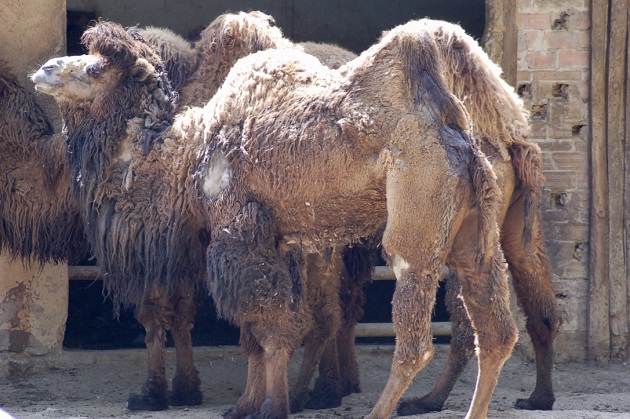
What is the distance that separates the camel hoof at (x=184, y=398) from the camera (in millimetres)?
6016

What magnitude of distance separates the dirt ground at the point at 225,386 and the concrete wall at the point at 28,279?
0.17 m

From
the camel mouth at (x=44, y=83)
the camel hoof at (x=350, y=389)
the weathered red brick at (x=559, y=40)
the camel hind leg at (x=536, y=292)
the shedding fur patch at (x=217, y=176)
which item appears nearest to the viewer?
the shedding fur patch at (x=217, y=176)

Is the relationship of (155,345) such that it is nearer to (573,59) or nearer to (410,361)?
(410,361)

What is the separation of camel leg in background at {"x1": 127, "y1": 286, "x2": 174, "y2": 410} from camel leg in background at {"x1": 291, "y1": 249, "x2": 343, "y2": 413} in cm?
76

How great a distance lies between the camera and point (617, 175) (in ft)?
22.8

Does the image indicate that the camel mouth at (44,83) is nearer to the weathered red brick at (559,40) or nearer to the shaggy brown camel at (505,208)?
the shaggy brown camel at (505,208)

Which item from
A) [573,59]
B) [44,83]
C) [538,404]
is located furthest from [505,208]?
[44,83]

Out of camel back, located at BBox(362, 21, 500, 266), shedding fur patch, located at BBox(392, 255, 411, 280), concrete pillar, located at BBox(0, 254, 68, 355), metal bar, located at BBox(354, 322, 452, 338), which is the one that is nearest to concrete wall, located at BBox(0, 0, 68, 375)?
concrete pillar, located at BBox(0, 254, 68, 355)

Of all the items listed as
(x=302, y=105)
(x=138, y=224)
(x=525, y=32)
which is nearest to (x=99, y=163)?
(x=138, y=224)

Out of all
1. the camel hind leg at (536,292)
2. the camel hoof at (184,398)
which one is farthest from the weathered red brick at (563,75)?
the camel hoof at (184,398)

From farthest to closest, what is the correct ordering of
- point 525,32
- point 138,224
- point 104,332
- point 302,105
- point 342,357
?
point 104,332
point 525,32
point 342,357
point 138,224
point 302,105

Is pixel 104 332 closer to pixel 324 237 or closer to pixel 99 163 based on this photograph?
pixel 99 163

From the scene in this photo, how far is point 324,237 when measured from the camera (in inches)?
211

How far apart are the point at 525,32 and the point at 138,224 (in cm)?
292
